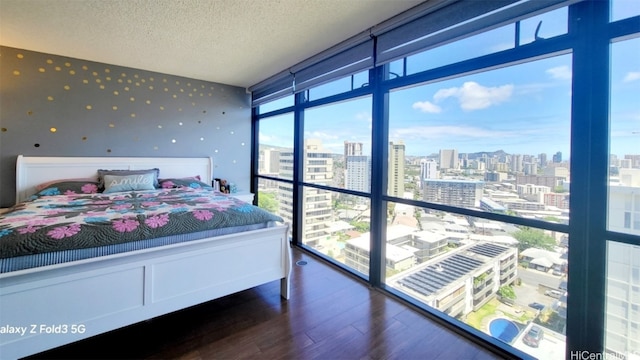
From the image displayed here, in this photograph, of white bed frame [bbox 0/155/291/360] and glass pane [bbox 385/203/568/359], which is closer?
white bed frame [bbox 0/155/291/360]

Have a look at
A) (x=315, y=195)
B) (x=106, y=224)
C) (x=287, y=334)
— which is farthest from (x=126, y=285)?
(x=315, y=195)

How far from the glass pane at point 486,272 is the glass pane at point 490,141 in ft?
0.56

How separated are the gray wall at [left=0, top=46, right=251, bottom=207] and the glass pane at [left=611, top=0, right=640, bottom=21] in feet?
13.8

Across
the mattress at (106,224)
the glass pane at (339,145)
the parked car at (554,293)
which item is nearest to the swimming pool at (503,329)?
the parked car at (554,293)

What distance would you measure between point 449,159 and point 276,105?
2.81 meters

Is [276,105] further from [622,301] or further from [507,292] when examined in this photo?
[622,301]

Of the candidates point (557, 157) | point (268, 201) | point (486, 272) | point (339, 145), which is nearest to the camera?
point (557, 157)

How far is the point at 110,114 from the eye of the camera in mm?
3484

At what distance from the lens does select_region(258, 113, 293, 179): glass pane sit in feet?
12.6


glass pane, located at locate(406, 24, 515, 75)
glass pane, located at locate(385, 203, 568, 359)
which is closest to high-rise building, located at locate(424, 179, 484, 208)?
glass pane, located at locate(385, 203, 568, 359)

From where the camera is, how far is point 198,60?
3.23 m

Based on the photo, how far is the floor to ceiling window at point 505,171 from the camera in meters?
1.36

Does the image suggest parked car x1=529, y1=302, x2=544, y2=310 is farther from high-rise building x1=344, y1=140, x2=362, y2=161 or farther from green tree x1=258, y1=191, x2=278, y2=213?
green tree x1=258, y1=191, x2=278, y2=213

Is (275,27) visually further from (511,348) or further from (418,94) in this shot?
(511,348)
